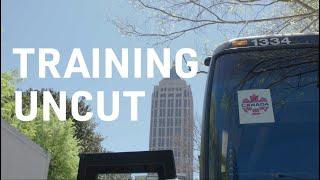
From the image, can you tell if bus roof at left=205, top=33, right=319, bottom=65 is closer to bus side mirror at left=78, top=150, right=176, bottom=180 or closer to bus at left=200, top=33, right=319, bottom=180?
bus at left=200, top=33, right=319, bottom=180

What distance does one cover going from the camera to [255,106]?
7496mm

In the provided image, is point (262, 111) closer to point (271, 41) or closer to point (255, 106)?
point (255, 106)

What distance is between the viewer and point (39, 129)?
47.9m

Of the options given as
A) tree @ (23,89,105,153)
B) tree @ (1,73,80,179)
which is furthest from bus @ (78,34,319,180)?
tree @ (23,89,105,153)

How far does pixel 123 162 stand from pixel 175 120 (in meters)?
24.6

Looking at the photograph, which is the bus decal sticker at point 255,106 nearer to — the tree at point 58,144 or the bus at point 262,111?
the bus at point 262,111

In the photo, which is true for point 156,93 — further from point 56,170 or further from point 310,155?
point 310,155

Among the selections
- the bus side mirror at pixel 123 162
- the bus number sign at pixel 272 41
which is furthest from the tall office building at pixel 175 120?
the bus number sign at pixel 272 41

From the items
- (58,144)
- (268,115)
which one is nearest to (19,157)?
(268,115)

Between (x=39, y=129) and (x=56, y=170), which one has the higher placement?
(x=39, y=129)

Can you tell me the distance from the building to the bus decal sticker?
250 centimetres

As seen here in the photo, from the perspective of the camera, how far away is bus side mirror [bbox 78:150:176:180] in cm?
923

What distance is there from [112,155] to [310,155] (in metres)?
3.25

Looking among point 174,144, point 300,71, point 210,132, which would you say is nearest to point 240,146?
point 210,132
